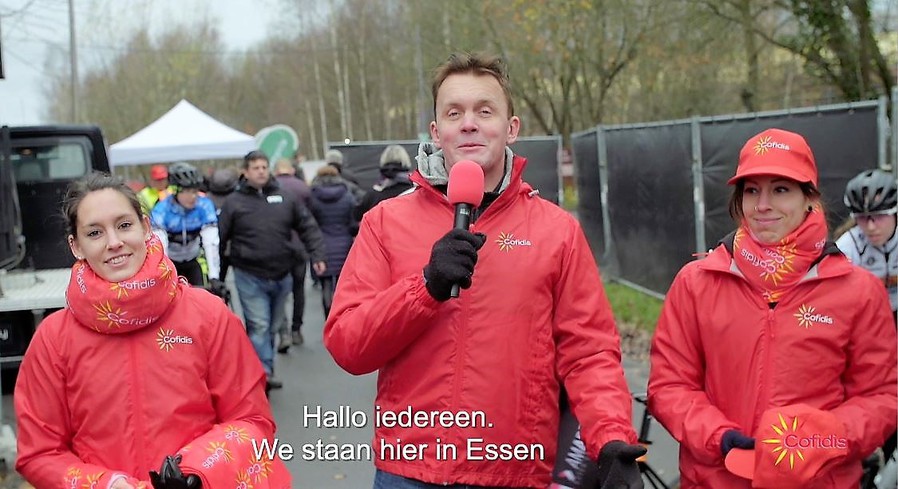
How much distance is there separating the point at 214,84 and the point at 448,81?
197 ft

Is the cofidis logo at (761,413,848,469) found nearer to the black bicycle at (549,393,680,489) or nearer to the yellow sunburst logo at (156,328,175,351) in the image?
the black bicycle at (549,393,680,489)

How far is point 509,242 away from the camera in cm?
273

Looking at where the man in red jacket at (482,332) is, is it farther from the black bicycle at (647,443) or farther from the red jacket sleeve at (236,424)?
the black bicycle at (647,443)

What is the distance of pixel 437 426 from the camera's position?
8.71 feet

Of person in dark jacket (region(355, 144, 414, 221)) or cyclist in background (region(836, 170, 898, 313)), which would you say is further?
person in dark jacket (region(355, 144, 414, 221))

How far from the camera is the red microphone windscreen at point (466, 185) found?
99.7 inches

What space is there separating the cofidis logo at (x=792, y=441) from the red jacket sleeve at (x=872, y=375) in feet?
0.49

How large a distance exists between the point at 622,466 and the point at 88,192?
6.12 feet

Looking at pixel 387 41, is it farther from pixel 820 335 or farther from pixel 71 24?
pixel 820 335

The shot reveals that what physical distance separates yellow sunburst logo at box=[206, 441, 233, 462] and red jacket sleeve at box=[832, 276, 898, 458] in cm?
188

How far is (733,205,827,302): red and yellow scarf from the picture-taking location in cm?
298

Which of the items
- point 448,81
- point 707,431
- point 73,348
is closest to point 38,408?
point 73,348

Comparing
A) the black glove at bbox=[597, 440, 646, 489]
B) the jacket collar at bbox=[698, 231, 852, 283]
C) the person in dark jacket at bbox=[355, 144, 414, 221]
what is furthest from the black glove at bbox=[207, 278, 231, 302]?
the black glove at bbox=[597, 440, 646, 489]

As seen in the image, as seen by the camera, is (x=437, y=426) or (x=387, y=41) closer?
(x=437, y=426)
